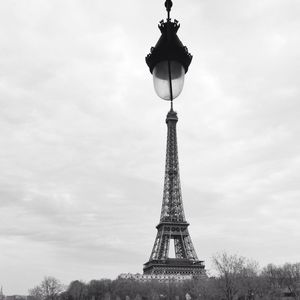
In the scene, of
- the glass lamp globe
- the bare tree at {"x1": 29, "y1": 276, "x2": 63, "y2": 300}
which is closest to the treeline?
the bare tree at {"x1": 29, "y1": 276, "x2": 63, "y2": 300}

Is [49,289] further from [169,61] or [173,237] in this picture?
[169,61]

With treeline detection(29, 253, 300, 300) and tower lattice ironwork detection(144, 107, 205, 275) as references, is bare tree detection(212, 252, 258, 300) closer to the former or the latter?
treeline detection(29, 253, 300, 300)

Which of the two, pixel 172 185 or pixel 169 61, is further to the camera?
pixel 172 185

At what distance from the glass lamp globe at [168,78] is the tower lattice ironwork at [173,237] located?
273 feet

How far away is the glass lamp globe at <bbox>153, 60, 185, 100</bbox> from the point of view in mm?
3629

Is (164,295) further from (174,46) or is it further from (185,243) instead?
(174,46)

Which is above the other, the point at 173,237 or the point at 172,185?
the point at 172,185

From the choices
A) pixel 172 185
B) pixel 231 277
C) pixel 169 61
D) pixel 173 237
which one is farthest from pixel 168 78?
pixel 172 185

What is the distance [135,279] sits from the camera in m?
95.9

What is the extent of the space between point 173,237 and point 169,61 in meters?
87.9

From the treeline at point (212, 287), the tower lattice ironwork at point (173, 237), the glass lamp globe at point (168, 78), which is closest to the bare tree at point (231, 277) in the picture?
the treeline at point (212, 287)

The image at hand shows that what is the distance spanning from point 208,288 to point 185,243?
64.2 ft

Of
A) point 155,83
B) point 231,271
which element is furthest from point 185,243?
point 155,83

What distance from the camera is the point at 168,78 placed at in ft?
12.0
